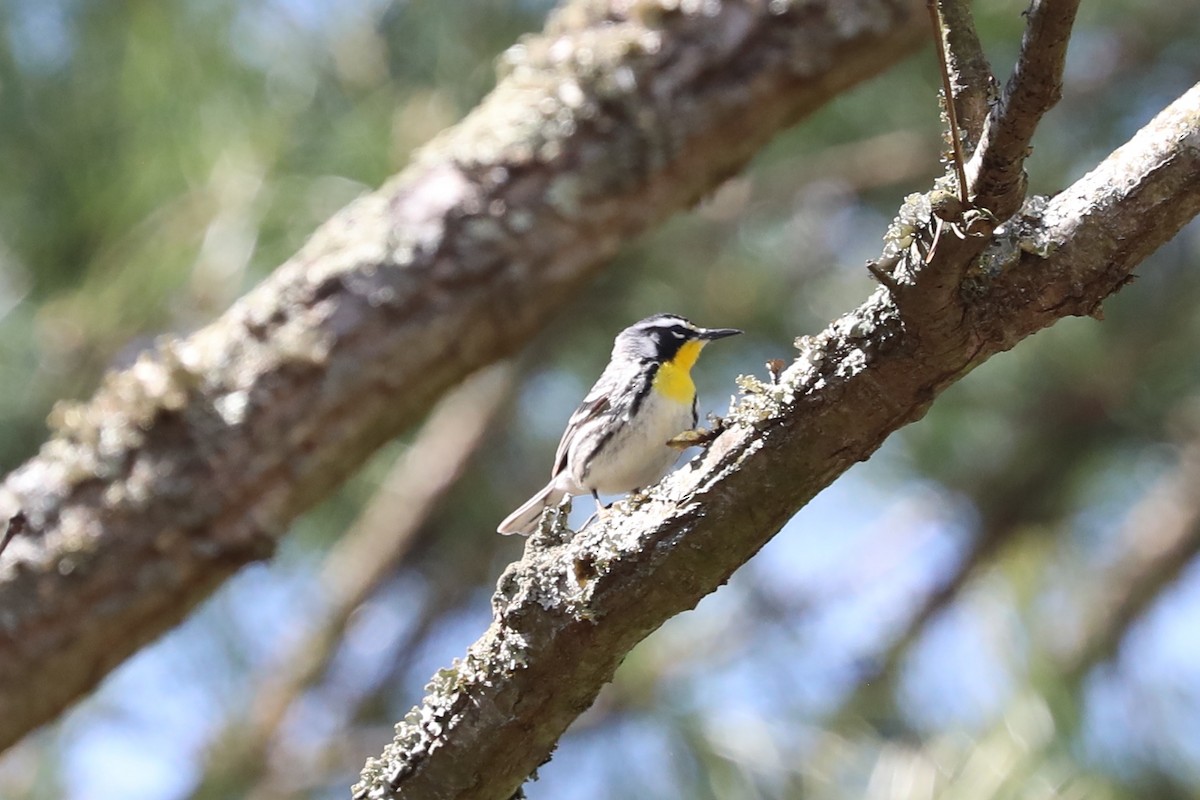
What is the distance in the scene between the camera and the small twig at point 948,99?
43.7 inches

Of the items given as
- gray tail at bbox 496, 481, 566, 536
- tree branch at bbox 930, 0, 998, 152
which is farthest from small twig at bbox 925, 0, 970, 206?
gray tail at bbox 496, 481, 566, 536

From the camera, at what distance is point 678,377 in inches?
123

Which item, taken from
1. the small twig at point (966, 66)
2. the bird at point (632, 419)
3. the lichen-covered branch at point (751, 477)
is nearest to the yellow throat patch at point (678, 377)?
the bird at point (632, 419)

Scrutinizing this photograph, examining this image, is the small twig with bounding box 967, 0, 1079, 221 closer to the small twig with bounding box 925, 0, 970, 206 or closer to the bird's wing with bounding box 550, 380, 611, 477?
the small twig with bounding box 925, 0, 970, 206

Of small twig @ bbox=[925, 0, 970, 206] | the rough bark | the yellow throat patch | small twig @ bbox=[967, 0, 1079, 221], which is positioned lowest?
small twig @ bbox=[967, 0, 1079, 221]

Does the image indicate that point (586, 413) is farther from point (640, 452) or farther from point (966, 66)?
point (966, 66)

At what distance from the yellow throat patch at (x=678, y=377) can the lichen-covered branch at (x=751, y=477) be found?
1598mm

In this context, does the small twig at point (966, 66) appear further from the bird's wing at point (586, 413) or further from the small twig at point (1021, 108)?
the bird's wing at point (586, 413)

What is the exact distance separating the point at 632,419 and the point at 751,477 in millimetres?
1661

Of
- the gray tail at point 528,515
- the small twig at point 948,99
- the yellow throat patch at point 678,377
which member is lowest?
the small twig at point 948,99

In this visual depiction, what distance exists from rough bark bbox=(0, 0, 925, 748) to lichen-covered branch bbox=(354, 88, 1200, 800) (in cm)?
110

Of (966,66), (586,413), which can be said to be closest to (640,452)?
(586,413)

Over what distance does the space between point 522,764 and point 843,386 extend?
23.8 inches

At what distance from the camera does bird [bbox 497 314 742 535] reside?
2.89 m
